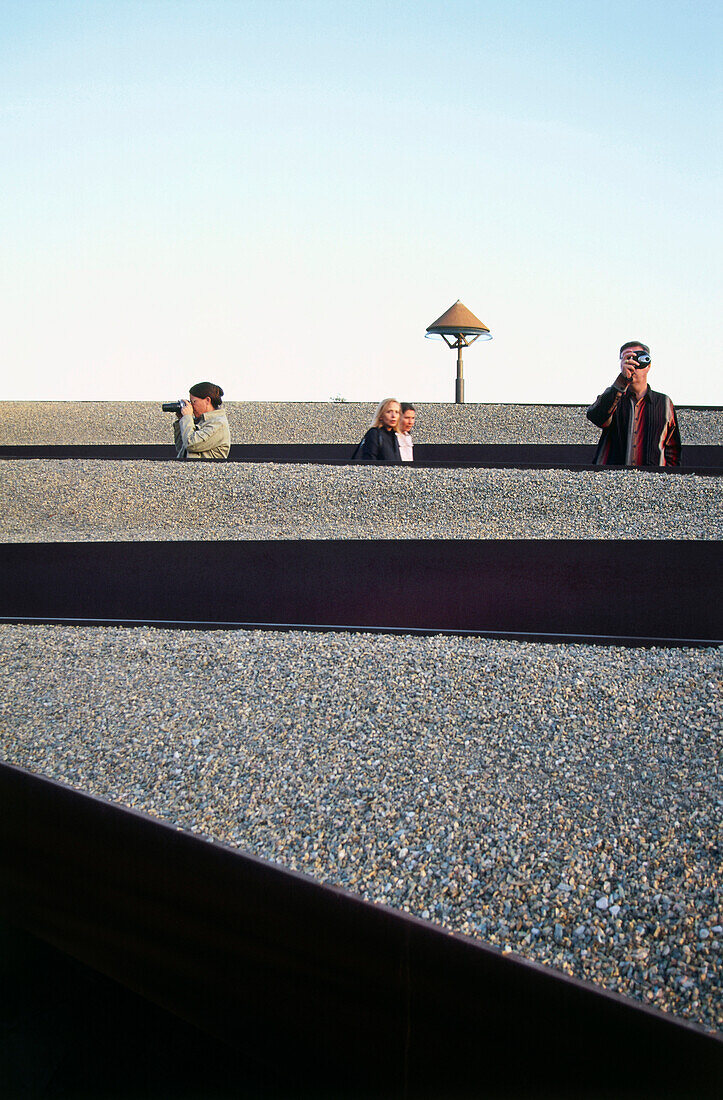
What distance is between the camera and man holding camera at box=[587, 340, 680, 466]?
5738 millimetres

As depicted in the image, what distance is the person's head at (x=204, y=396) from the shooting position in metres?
7.52

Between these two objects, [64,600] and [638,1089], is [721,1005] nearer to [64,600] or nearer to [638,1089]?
[638,1089]

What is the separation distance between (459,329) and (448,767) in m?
16.8

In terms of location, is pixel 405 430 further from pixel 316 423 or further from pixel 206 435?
pixel 316 423

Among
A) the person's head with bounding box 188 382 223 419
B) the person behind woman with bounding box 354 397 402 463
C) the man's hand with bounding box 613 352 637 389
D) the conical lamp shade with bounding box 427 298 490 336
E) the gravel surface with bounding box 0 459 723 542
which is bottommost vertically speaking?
the gravel surface with bounding box 0 459 723 542

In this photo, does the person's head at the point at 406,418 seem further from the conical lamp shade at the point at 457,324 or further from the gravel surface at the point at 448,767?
the conical lamp shade at the point at 457,324

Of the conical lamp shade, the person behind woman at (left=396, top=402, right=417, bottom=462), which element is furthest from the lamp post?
the person behind woman at (left=396, top=402, right=417, bottom=462)

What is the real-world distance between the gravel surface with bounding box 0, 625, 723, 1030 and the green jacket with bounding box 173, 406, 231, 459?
164 inches

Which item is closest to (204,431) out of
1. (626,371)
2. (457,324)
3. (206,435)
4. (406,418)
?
(206,435)

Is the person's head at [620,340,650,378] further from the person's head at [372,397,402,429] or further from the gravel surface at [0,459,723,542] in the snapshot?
the person's head at [372,397,402,429]

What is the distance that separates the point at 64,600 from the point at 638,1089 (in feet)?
14.1

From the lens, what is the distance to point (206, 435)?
27.6 ft

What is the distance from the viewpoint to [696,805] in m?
2.71

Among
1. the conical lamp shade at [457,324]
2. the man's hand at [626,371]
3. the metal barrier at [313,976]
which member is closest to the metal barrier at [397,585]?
the man's hand at [626,371]
